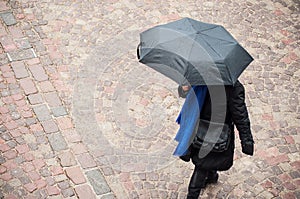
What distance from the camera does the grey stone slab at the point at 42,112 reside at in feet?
24.4

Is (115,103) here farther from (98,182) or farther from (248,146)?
(248,146)

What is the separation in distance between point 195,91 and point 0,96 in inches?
127

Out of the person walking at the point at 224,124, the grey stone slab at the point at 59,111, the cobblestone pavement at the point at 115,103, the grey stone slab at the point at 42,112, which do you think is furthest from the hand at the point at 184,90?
the grey stone slab at the point at 42,112

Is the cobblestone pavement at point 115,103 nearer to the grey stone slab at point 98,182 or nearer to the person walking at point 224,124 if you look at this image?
the grey stone slab at point 98,182

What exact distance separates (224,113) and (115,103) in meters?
2.41

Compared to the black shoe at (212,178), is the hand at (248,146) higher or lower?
higher

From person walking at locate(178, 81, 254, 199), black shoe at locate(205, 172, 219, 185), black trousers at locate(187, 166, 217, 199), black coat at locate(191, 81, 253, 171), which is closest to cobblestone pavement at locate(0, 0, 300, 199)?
black shoe at locate(205, 172, 219, 185)

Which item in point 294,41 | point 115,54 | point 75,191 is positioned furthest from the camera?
point 294,41

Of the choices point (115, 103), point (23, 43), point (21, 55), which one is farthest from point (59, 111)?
point (23, 43)

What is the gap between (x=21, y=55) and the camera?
27.1 feet

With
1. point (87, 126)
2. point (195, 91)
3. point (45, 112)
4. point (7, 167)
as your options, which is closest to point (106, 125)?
point (87, 126)

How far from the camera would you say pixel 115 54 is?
8.46m

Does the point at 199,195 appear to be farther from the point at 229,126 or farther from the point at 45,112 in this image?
the point at 45,112

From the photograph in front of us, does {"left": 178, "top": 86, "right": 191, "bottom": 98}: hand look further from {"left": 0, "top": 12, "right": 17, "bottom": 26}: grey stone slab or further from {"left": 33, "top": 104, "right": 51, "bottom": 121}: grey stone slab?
{"left": 0, "top": 12, "right": 17, "bottom": 26}: grey stone slab
